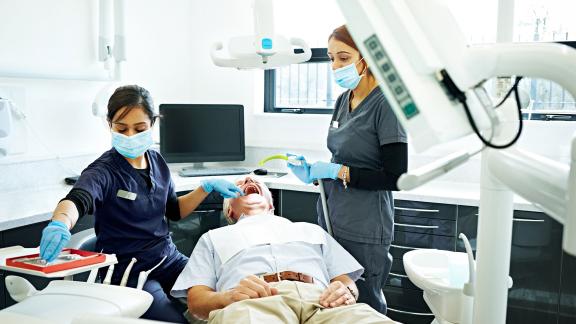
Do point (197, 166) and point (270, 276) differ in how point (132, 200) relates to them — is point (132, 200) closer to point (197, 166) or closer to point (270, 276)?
point (270, 276)

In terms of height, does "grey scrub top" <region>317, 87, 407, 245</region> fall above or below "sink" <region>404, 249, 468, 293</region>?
above

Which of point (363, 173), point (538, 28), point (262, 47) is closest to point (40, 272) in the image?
point (262, 47)

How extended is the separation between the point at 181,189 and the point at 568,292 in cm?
201

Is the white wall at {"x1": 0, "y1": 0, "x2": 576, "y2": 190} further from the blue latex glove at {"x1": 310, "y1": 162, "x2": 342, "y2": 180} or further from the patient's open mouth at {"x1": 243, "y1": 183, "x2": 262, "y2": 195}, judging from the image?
the blue latex glove at {"x1": 310, "y1": 162, "x2": 342, "y2": 180}

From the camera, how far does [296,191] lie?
3.12 m

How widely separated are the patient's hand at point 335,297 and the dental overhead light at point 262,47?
810 mm

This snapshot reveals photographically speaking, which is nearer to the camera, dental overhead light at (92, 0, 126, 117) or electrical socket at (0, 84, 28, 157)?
electrical socket at (0, 84, 28, 157)

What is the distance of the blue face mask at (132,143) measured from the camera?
1.92 meters

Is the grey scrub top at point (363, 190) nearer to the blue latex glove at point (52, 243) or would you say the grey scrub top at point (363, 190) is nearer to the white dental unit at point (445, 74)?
the blue latex glove at point (52, 243)

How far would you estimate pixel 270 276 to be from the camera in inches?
73.7

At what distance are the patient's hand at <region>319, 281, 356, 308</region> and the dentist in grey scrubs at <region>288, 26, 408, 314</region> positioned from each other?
33 cm

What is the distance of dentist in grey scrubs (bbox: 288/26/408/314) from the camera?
1985 millimetres

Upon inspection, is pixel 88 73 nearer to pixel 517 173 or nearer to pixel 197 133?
pixel 197 133

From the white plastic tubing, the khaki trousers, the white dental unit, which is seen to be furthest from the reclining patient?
the white plastic tubing
